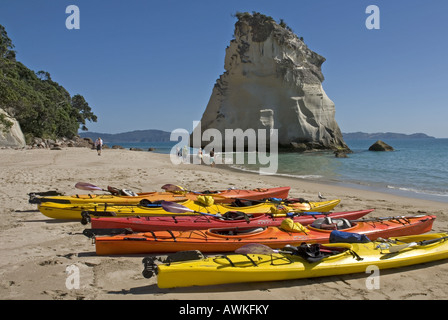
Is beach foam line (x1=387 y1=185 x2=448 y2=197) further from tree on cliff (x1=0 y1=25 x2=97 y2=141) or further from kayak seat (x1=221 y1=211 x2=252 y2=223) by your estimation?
tree on cliff (x1=0 y1=25 x2=97 y2=141)

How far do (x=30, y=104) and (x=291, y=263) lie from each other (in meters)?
28.4

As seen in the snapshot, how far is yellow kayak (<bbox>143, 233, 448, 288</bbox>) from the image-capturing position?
3262mm

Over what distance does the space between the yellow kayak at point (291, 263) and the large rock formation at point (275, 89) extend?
29.4m

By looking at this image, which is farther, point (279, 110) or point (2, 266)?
point (279, 110)

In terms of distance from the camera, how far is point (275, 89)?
3391cm

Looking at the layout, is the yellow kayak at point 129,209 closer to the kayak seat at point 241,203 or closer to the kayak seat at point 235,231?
the kayak seat at point 241,203

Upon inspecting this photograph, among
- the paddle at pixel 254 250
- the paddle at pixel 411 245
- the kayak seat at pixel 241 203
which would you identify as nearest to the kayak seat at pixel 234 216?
the kayak seat at pixel 241 203

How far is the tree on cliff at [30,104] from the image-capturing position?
73.8 feet

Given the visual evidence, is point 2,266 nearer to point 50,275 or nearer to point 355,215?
point 50,275

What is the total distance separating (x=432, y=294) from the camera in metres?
3.34
